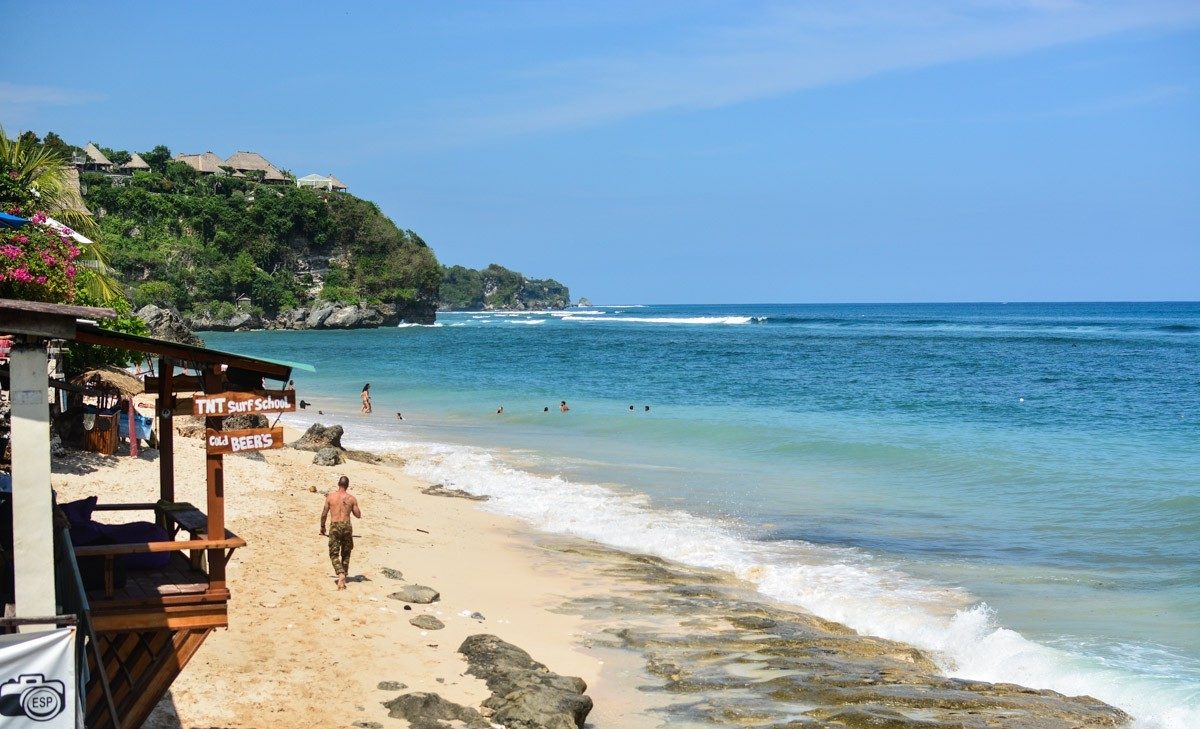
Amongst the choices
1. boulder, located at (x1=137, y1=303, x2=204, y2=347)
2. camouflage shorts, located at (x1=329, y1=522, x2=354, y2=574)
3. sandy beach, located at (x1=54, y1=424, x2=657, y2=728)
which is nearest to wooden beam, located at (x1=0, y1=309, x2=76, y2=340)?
sandy beach, located at (x1=54, y1=424, x2=657, y2=728)

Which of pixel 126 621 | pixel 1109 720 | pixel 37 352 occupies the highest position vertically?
pixel 37 352

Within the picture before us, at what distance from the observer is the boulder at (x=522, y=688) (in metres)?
9.21

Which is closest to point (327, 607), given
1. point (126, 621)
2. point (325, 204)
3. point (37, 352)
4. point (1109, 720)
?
point (126, 621)

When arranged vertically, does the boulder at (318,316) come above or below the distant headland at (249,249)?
below

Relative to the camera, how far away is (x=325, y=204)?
11175 centimetres

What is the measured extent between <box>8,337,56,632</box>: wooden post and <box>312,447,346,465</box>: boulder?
15.0 meters

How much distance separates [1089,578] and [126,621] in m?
13.2

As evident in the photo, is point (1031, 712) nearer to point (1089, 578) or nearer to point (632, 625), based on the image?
point (632, 625)

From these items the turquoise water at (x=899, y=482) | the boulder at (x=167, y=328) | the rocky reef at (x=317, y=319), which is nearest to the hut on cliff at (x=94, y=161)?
the rocky reef at (x=317, y=319)

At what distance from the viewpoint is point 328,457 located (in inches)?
835

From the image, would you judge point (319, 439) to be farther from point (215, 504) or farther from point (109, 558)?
point (109, 558)

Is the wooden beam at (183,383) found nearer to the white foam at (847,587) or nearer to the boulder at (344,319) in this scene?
the white foam at (847,587)

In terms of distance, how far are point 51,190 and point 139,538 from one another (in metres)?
12.7

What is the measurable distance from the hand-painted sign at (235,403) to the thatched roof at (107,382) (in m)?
11.5
